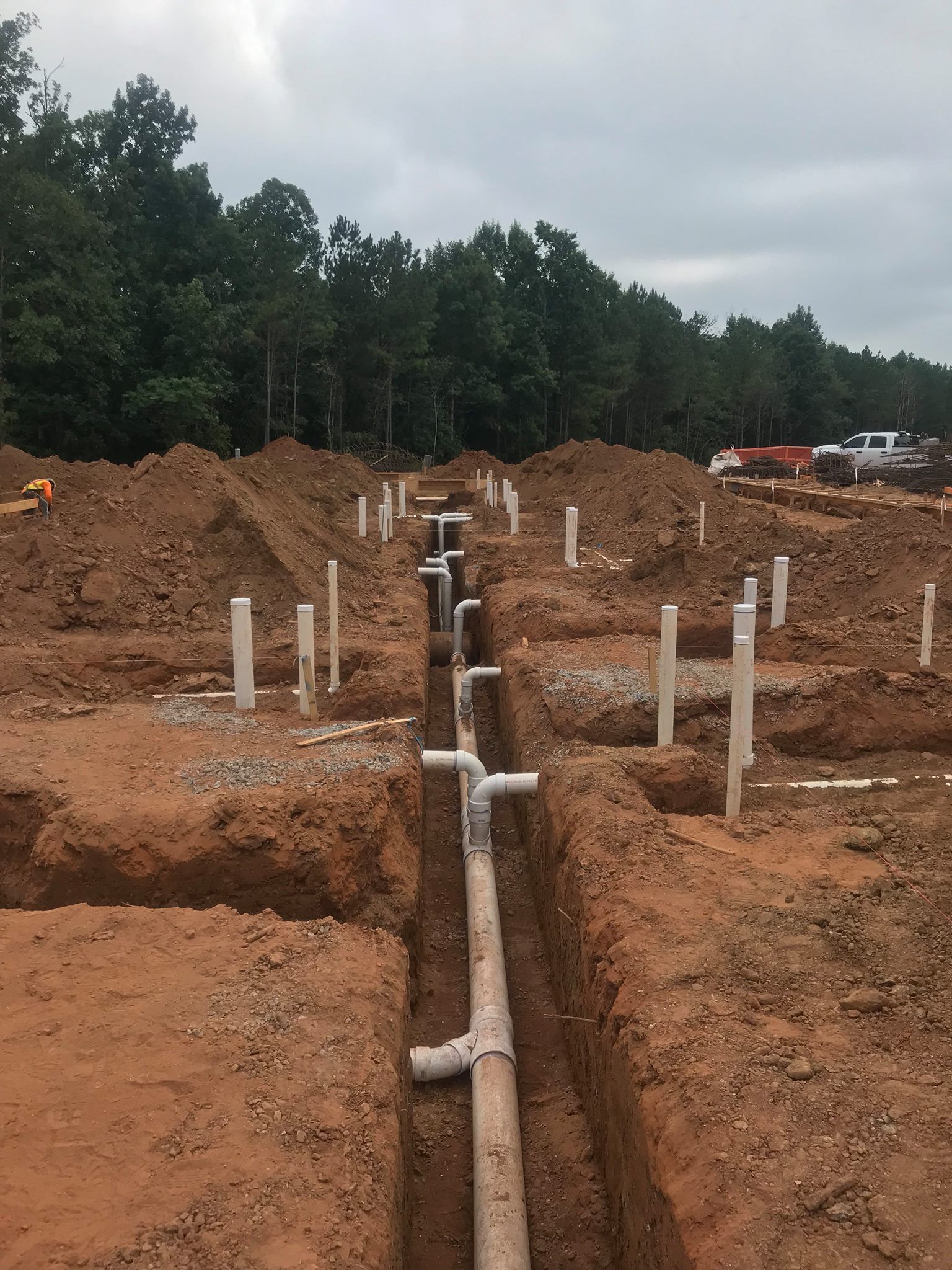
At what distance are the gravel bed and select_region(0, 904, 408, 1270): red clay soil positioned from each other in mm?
4312

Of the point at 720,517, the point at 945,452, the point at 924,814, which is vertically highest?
the point at 945,452

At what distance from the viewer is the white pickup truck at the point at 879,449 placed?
117 ft

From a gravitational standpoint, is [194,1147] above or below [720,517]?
below

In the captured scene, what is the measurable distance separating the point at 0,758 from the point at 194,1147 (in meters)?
4.57

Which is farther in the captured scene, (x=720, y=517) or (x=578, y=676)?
(x=720, y=517)

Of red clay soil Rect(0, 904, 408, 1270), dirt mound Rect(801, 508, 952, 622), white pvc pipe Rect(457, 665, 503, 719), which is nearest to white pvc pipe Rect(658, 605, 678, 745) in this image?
white pvc pipe Rect(457, 665, 503, 719)

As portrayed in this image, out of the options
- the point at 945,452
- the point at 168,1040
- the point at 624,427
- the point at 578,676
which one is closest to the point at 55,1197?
the point at 168,1040

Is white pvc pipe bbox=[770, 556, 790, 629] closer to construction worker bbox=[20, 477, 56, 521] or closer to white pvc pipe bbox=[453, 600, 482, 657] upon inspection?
white pvc pipe bbox=[453, 600, 482, 657]

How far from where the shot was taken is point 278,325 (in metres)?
43.2

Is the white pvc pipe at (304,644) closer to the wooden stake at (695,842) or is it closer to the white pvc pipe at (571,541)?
the wooden stake at (695,842)

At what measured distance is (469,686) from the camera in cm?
1088

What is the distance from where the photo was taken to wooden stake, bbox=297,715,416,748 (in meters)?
7.96

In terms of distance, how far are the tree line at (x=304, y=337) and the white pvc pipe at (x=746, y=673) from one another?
97.4 ft

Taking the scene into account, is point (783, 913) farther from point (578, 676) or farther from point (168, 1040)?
point (578, 676)
